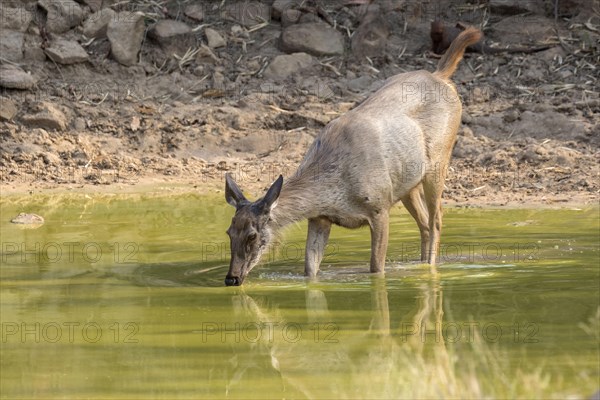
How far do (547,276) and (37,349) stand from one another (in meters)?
4.28

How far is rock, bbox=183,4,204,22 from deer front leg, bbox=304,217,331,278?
8432 mm

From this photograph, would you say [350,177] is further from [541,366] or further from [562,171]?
[562,171]

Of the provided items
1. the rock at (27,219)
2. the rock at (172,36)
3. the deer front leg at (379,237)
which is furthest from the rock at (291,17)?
the deer front leg at (379,237)

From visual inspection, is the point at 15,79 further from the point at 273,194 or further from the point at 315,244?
the point at 273,194

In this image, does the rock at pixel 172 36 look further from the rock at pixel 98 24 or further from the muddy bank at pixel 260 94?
the rock at pixel 98 24

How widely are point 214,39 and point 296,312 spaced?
31.9 feet

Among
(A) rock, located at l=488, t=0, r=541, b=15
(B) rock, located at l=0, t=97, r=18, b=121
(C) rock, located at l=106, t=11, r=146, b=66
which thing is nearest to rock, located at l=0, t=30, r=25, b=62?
(C) rock, located at l=106, t=11, r=146, b=66

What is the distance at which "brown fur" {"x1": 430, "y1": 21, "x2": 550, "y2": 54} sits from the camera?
17656 millimetres

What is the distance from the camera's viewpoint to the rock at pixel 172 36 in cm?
1803

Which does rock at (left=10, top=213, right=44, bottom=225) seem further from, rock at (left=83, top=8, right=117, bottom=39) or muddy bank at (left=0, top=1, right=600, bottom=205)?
rock at (left=83, top=8, right=117, bottom=39)

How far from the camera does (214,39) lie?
1820 centimetres

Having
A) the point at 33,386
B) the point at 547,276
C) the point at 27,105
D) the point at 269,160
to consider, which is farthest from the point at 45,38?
the point at 33,386

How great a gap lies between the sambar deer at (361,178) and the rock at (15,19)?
26.1 ft

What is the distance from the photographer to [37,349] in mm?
7934
